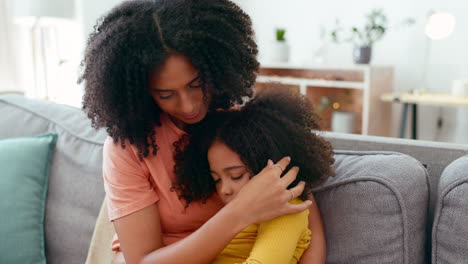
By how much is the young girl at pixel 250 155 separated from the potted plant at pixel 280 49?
279 cm

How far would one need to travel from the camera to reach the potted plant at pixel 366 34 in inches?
133

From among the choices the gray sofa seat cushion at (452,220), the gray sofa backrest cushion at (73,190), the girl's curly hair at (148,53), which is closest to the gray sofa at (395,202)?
the gray sofa seat cushion at (452,220)

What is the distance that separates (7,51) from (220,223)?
216 centimetres

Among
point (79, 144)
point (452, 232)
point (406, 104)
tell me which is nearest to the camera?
point (452, 232)

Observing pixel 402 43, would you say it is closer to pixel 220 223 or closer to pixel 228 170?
pixel 228 170

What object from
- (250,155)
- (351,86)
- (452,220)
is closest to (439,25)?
(351,86)

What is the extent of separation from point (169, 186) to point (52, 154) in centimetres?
64

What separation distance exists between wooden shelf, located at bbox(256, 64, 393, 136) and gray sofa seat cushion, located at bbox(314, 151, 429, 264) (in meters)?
2.07

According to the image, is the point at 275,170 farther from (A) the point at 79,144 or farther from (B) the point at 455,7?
(B) the point at 455,7

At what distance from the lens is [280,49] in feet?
12.2

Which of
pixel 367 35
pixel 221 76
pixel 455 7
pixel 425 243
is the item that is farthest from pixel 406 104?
pixel 221 76

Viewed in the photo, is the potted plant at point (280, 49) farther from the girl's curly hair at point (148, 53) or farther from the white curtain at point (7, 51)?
the girl's curly hair at point (148, 53)

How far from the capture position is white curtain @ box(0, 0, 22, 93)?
2461 mm

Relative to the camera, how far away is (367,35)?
11.3 feet
